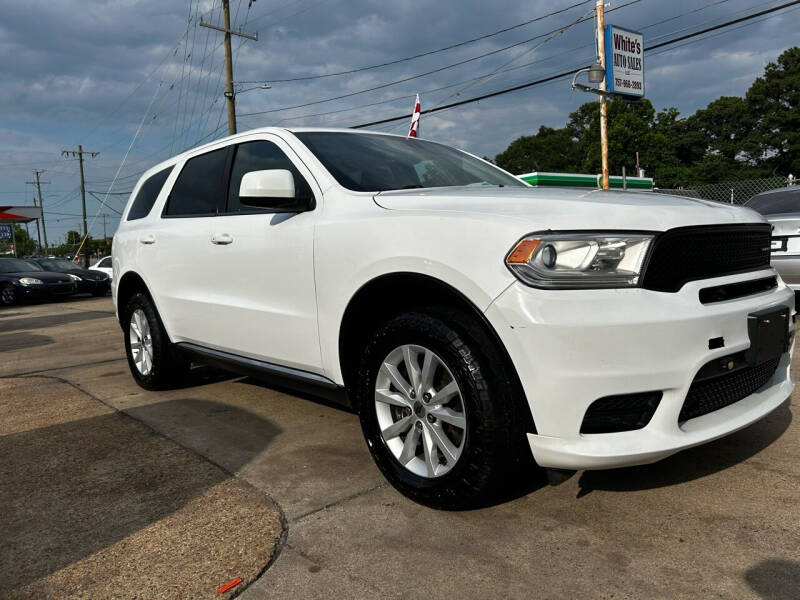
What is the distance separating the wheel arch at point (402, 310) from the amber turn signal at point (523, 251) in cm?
23

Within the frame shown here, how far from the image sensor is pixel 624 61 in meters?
18.8

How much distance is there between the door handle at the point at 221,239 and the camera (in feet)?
12.0

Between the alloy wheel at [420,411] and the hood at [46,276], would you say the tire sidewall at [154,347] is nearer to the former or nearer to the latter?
the alloy wheel at [420,411]

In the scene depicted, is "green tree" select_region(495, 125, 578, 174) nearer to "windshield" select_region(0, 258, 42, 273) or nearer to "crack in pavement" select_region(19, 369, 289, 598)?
"windshield" select_region(0, 258, 42, 273)

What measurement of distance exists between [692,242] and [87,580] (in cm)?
242

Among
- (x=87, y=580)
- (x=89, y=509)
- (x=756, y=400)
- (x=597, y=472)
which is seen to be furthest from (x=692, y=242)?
(x=89, y=509)

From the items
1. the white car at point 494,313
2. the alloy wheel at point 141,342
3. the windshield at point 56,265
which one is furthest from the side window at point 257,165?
the windshield at point 56,265

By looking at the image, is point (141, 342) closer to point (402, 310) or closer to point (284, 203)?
point (284, 203)

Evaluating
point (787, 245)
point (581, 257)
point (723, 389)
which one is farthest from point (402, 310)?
point (787, 245)

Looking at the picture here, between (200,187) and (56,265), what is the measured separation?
19098 mm

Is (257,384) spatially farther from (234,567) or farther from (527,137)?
(527,137)

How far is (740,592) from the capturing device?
1.93 m

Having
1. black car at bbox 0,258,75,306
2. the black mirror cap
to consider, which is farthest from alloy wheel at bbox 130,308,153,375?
black car at bbox 0,258,75,306

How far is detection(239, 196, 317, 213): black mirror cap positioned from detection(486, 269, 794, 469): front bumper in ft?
4.24
